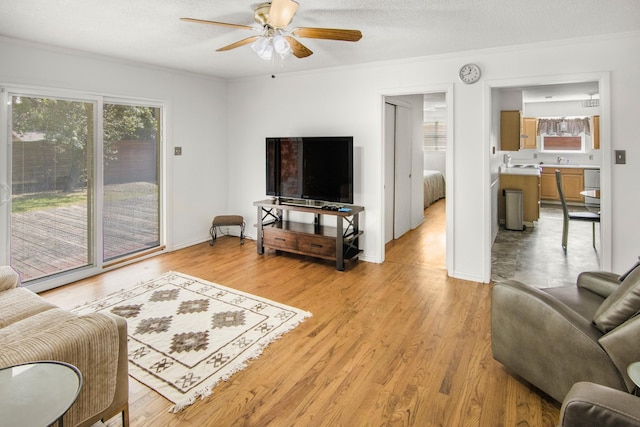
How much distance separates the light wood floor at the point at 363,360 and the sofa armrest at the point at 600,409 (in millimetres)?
710

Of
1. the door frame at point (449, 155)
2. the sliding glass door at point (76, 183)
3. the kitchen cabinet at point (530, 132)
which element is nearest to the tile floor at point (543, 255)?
the door frame at point (449, 155)

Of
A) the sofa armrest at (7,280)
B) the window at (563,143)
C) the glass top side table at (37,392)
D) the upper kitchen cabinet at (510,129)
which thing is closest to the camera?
the glass top side table at (37,392)

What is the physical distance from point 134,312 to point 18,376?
2068 millimetres

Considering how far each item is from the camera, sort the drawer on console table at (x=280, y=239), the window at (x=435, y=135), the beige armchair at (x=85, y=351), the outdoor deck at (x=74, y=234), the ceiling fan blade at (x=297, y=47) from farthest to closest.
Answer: the window at (x=435, y=135)
the drawer on console table at (x=280, y=239)
the outdoor deck at (x=74, y=234)
the ceiling fan blade at (x=297, y=47)
the beige armchair at (x=85, y=351)

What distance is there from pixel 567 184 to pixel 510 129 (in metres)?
3.86

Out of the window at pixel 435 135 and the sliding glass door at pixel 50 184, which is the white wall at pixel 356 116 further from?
the window at pixel 435 135

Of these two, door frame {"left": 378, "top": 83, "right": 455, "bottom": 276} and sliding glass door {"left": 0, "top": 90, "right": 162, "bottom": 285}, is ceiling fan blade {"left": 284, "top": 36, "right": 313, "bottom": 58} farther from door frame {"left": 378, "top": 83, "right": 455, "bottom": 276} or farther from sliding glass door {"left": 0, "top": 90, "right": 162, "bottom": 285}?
sliding glass door {"left": 0, "top": 90, "right": 162, "bottom": 285}

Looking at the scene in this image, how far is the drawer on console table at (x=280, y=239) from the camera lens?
15.7 feet

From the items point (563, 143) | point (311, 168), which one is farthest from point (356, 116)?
point (563, 143)

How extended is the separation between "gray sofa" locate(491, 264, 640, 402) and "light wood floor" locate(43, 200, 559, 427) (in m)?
0.23

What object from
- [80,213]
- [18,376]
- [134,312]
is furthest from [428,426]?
[80,213]

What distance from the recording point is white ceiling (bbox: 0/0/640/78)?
8.94 feet

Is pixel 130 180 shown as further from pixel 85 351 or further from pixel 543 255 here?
pixel 543 255

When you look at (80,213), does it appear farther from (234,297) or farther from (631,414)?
(631,414)
